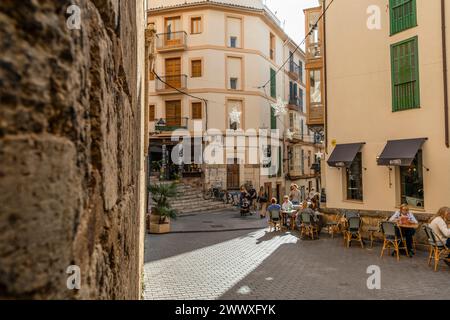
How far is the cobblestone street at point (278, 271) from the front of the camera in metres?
7.05

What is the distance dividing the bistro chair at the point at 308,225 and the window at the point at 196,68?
697 inches

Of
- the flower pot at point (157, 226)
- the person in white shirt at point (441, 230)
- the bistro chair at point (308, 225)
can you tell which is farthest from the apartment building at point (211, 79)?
the person in white shirt at point (441, 230)

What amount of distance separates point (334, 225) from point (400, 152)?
3.37m

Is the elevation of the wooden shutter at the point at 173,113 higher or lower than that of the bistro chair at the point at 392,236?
higher

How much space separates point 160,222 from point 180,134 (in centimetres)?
1401

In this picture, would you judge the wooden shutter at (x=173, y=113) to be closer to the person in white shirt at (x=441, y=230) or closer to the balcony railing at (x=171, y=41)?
the balcony railing at (x=171, y=41)

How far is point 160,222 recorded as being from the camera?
14484 mm

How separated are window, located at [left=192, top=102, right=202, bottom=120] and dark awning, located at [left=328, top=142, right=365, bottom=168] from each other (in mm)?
15320

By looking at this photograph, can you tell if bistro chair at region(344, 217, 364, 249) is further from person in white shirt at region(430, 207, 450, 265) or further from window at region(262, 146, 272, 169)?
window at region(262, 146, 272, 169)

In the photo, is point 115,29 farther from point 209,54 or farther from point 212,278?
point 209,54

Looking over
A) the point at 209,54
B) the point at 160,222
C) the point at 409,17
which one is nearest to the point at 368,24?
the point at 409,17

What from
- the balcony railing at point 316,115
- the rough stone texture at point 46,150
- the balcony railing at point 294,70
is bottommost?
the rough stone texture at point 46,150

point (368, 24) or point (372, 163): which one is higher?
point (368, 24)

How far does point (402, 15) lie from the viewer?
12.4m
